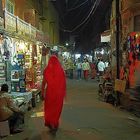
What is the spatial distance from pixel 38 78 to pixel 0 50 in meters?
7.11

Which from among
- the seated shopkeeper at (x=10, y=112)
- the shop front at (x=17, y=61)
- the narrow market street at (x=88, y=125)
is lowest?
the narrow market street at (x=88, y=125)

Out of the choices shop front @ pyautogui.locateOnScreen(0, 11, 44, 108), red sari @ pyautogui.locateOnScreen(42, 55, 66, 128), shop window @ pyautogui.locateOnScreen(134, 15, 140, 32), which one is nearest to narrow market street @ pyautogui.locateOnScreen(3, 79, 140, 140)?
red sari @ pyautogui.locateOnScreen(42, 55, 66, 128)

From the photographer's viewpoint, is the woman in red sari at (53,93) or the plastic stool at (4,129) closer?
the plastic stool at (4,129)

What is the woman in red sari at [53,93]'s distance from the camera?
1130cm

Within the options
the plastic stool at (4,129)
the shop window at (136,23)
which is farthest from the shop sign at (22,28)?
the plastic stool at (4,129)

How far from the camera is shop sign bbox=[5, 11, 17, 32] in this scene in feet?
45.0

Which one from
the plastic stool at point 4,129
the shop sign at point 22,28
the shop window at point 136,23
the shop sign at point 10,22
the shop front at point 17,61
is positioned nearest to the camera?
the plastic stool at point 4,129

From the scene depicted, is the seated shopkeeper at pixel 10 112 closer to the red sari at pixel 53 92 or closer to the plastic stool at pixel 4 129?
the plastic stool at pixel 4 129

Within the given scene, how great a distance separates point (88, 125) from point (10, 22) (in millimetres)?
A: 4399

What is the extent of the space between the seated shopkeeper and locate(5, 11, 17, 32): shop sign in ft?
9.29

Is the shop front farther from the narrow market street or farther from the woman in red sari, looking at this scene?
the woman in red sari

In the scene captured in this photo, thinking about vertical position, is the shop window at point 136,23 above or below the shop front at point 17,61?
above

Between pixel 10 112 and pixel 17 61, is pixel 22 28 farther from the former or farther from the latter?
pixel 10 112

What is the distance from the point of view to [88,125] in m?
12.6
